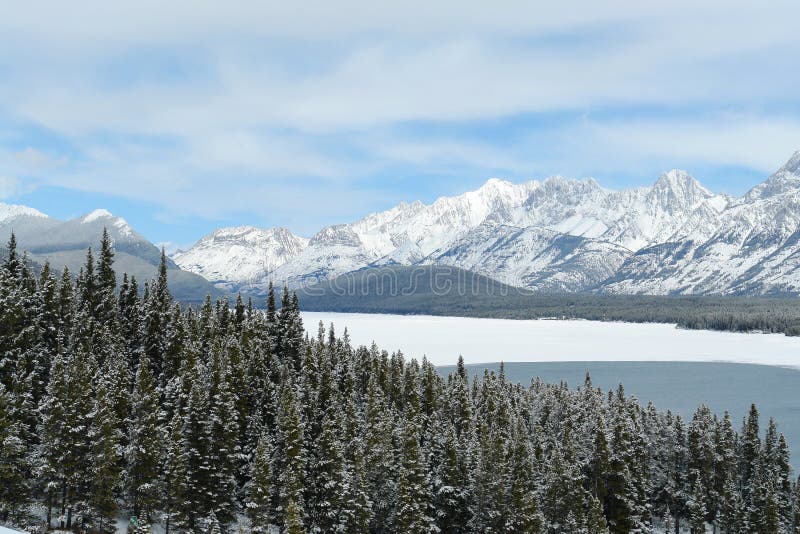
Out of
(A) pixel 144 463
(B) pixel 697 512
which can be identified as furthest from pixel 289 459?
(B) pixel 697 512

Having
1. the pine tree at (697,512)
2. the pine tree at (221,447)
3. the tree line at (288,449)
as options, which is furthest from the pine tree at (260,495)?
the pine tree at (697,512)

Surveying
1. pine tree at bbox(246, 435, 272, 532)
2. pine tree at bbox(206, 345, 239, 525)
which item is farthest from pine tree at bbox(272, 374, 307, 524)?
pine tree at bbox(206, 345, 239, 525)

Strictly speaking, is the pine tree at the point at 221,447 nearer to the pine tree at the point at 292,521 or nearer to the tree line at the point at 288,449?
the tree line at the point at 288,449

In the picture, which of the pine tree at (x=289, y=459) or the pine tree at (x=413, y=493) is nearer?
the pine tree at (x=289, y=459)

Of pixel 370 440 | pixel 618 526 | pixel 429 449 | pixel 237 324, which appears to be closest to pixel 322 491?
pixel 370 440

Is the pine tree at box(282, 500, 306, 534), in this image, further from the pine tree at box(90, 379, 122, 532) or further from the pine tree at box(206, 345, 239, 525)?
the pine tree at box(90, 379, 122, 532)

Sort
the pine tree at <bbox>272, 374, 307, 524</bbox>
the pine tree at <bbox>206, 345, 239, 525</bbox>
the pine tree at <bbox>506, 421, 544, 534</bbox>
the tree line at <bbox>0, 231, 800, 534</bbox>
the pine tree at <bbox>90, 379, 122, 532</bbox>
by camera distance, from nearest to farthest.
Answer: the pine tree at <bbox>90, 379, 122, 532</bbox> → the tree line at <bbox>0, 231, 800, 534</bbox> → the pine tree at <bbox>272, 374, 307, 524</bbox> → the pine tree at <bbox>206, 345, 239, 525</bbox> → the pine tree at <bbox>506, 421, 544, 534</bbox>

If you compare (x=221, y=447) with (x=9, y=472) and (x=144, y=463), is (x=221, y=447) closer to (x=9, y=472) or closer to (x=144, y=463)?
(x=144, y=463)

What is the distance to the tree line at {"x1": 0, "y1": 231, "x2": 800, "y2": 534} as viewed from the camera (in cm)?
5794

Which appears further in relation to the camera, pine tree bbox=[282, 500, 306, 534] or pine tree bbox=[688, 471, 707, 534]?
pine tree bbox=[688, 471, 707, 534]

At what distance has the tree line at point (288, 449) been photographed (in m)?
57.9

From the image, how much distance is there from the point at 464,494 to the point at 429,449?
6.47 m

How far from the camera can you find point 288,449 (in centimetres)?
6356

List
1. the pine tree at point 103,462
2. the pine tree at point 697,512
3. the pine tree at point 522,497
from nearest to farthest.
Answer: the pine tree at point 103,462, the pine tree at point 522,497, the pine tree at point 697,512
